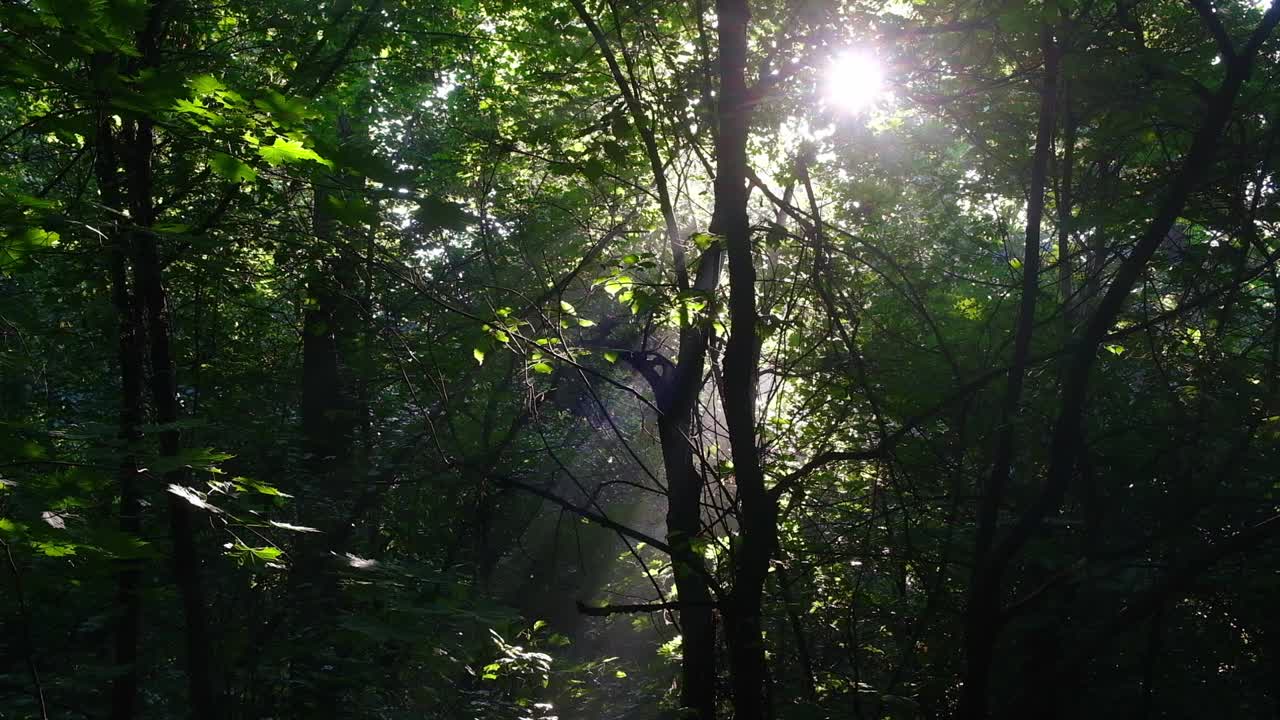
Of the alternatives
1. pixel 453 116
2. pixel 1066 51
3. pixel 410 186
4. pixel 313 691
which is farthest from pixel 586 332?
pixel 410 186

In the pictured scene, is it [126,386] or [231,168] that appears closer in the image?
[231,168]

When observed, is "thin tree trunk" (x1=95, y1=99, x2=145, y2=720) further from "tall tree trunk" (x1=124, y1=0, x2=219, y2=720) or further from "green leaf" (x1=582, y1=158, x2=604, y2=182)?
"green leaf" (x1=582, y1=158, x2=604, y2=182)

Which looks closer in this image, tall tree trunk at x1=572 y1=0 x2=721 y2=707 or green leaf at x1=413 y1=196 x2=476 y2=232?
green leaf at x1=413 y1=196 x2=476 y2=232

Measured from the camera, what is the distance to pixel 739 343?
114 inches

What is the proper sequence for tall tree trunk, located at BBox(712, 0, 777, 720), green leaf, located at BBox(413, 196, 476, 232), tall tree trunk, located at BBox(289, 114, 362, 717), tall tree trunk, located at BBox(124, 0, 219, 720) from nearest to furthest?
green leaf, located at BBox(413, 196, 476, 232) → tall tree trunk, located at BBox(712, 0, 777, 720) → tall tree trunk, located at BBox(124, 0, 219, 720) → tall tree trunk, located at BBox(289, 114, 362, 717)

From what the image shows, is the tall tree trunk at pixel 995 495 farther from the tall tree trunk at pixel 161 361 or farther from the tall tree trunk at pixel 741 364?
the tall tree trunk at pixel 161 361

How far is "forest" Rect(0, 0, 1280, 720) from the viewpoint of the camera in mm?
2680

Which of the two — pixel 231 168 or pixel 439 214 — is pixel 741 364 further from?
pixel 231 168

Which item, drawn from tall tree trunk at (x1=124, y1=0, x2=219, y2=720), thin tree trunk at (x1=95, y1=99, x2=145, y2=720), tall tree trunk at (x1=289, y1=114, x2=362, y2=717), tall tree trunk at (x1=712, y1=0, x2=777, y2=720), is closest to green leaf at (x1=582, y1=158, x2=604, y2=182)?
tall tree trunk at (x1=712, y1=0, x2=777, y2=720)

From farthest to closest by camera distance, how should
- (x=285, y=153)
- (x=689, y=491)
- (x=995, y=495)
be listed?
1. (x=689, y=491)
2. (x=995, y=495)
3. (x=285, y=153)

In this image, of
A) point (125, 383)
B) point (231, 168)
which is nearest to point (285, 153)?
point (231, 168)

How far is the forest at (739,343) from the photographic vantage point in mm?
2680

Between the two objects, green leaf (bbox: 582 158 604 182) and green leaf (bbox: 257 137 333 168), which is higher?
green leaf (bbox: 582 158 604 182)

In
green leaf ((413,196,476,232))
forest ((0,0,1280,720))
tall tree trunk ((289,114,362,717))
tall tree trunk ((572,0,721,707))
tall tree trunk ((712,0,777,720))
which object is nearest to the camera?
green leaf ((413,196,476,232))
